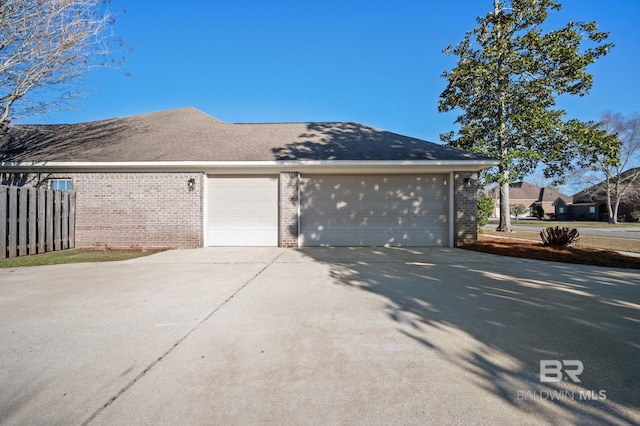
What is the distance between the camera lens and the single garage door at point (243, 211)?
980 centimetres

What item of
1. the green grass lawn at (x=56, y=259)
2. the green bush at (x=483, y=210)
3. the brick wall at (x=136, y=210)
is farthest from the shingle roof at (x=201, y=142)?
the green bush at (x=483, y=210)

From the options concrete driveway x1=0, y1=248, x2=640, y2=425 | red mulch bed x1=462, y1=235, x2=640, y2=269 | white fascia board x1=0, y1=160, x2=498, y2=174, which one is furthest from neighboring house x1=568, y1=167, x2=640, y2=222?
concrete driveway x1=0, y1=248, x2=640, y2=425

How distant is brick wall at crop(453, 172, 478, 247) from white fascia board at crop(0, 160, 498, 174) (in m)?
0.34

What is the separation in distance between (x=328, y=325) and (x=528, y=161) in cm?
1502

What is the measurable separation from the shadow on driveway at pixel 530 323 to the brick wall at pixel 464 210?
3264mm

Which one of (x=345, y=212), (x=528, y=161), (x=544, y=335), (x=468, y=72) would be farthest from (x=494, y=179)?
(x=544, y=335)

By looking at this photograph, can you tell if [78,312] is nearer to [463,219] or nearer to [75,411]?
[75,411]

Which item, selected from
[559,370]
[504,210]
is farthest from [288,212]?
[504,210]

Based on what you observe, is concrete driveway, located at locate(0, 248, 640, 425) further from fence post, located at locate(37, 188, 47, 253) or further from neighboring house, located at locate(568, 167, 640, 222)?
neighboring house, located at locate(568, 167, 640, 222)

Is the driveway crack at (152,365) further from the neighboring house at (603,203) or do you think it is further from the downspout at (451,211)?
the neighboring house at (603,203)

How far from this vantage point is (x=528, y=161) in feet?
45.2

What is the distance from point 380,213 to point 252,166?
4607 mm

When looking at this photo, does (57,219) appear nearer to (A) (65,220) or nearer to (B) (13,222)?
(A) (65,220)

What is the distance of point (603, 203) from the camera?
130 feet
